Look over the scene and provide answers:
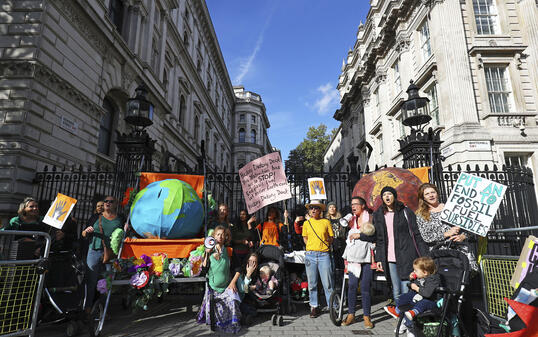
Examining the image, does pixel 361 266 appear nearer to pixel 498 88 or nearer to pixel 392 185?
pixel 392 185

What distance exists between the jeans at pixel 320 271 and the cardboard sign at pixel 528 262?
256cm

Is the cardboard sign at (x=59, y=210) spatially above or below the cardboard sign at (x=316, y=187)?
below

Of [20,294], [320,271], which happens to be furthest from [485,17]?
[20,294]

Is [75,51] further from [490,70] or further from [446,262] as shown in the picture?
[490,70]

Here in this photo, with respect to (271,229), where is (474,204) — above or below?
above

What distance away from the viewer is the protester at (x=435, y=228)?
379 cm

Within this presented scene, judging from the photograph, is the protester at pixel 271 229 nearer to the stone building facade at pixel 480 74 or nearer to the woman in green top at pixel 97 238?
the woman in green top at pixel 97 238

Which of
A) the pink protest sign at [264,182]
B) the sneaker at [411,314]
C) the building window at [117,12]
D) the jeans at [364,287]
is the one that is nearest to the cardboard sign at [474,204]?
the sneaker at [411,314]

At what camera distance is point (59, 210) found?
4.43m

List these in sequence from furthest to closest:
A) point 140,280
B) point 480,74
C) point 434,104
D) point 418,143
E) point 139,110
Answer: point 434,104
point 480,74
point 418,143
point 139,110
point 140,280

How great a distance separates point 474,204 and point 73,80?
12586 mm

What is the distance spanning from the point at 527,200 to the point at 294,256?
7.53m

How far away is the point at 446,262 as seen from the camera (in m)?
3.56

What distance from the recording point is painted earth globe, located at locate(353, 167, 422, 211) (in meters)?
5.50
